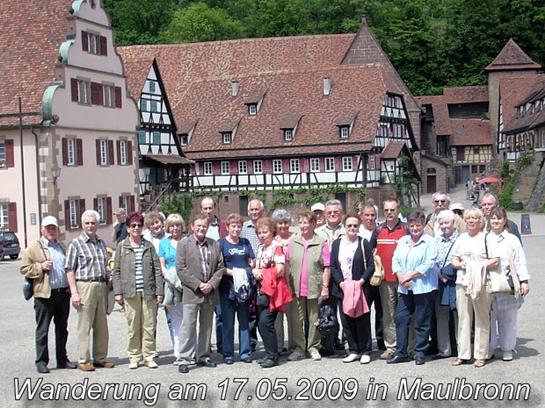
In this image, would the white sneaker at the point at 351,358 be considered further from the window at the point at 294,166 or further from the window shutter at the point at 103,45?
the window at the point at 294,166

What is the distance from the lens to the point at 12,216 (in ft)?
111

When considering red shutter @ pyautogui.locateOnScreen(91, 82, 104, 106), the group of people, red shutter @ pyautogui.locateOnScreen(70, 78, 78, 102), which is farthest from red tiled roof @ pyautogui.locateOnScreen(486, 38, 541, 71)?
the group of people

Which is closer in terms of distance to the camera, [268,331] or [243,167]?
[268,331]

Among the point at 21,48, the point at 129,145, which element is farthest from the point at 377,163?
the point at 21,48

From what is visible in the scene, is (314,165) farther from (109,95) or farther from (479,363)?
(479,363)

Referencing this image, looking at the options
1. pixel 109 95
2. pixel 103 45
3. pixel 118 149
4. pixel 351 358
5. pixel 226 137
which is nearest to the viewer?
pixel 351 358

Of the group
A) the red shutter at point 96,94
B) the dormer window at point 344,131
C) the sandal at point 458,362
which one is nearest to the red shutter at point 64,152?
the red shutter at point 96,94

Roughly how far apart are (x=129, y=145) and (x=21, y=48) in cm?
644

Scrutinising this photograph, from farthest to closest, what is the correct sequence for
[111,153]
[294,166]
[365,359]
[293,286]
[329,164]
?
[294,166]
[329,164]
[111,153]
[293,286]
[365,359]

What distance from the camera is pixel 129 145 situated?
129ft

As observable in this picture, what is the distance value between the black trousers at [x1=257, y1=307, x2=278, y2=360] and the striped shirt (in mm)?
1827

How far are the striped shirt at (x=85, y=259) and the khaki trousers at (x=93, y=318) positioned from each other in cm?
10

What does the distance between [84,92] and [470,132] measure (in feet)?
160

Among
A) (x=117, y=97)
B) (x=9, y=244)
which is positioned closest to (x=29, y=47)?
(x=117, y=97)
